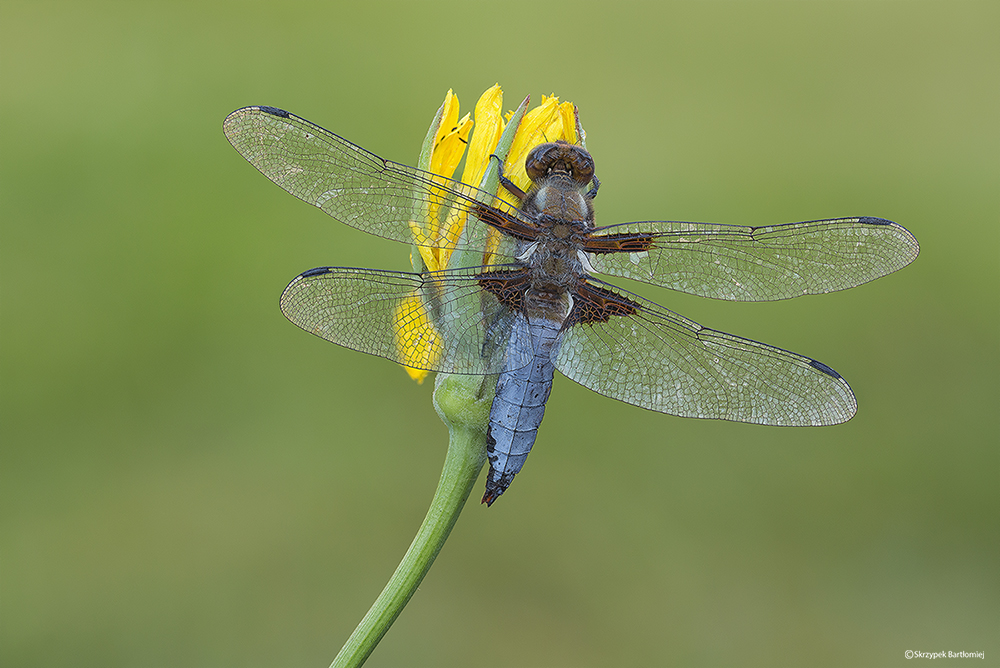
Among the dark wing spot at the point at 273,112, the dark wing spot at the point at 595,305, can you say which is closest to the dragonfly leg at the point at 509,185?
the dark wing spot at the point at 595,305

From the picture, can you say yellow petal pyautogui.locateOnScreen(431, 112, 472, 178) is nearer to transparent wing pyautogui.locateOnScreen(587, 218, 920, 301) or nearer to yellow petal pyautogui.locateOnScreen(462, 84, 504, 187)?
yellow petal pyautogui.locateOnScreen(462, 84, 504, 187)

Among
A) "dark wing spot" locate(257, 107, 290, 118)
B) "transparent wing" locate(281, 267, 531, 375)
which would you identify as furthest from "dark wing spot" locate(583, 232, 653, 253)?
"dark wing spot" locate(257, 107, 290, 118)

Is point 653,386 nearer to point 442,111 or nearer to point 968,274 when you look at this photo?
point 442,111

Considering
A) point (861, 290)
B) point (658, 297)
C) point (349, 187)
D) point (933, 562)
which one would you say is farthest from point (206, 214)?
point (933, 562)

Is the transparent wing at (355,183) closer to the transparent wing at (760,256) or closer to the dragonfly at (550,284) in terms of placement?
the dragonfly at (550,284)

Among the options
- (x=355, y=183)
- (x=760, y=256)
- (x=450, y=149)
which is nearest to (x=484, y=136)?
(x=450, y=149)

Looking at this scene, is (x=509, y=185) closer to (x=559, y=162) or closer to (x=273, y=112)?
(x=559, y=162)

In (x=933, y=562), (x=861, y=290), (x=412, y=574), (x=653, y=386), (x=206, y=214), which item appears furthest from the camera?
(x=861, y=290)
